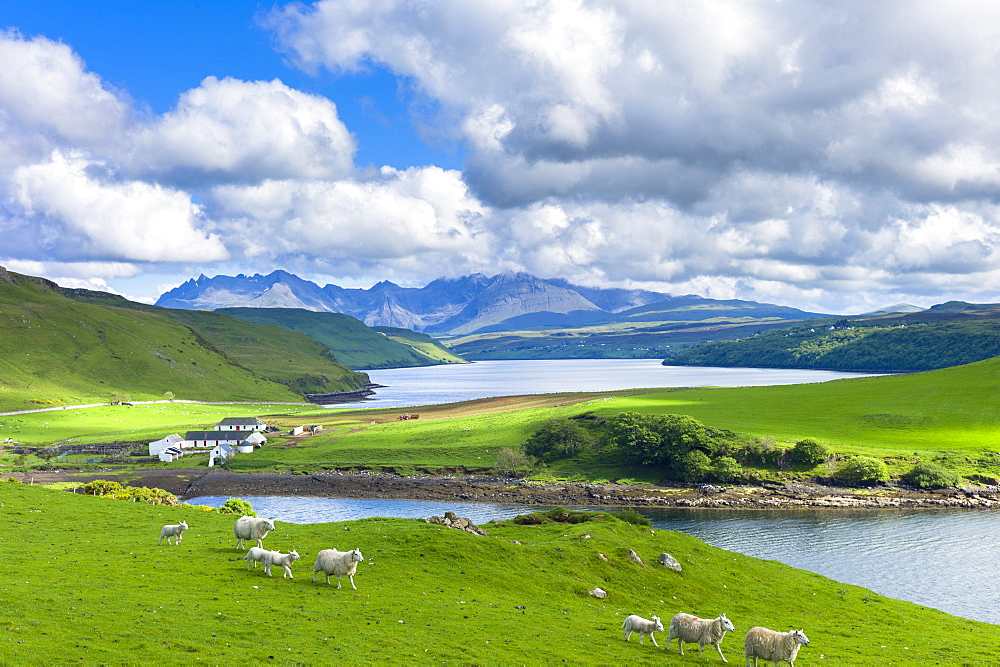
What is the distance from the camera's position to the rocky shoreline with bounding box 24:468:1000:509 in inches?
4035

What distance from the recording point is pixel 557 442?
5305 inches

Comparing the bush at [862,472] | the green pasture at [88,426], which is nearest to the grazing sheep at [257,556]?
the bush at [862,472]

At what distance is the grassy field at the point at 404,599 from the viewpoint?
24094 millimetres

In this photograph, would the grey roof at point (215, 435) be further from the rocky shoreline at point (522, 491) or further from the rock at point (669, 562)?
the rock at point (669, 562)

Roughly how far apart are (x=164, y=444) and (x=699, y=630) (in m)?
146

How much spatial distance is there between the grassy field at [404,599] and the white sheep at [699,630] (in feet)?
2.30

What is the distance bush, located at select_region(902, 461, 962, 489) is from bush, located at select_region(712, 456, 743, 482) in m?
26.8

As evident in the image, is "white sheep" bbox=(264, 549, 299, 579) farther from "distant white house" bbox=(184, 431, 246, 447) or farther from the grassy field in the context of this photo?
"distant white house" bbox=(184, 431, 246, 447)

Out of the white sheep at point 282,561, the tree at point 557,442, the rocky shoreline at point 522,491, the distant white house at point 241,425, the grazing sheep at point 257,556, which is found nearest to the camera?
the white sheep at point 282,561

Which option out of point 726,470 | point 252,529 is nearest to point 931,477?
point 726,470

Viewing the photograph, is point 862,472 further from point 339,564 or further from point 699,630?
point 339,564

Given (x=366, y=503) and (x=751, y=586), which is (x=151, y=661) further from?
(x=366, y=503)

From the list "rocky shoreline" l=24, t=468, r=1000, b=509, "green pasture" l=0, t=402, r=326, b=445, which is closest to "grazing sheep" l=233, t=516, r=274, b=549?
"rocky shoreline" l=24, t=468, r=1000, b=509

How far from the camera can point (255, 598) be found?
2928 cm
